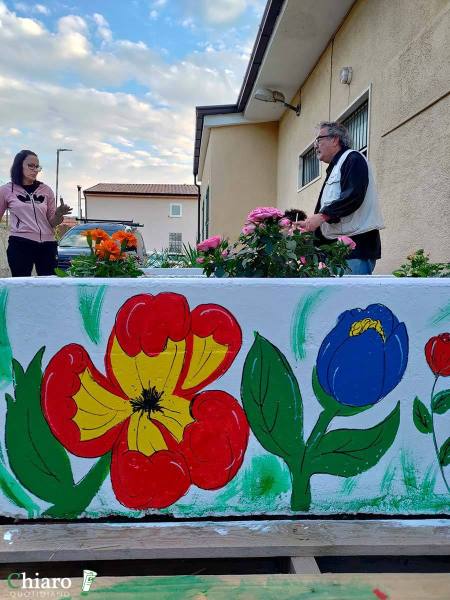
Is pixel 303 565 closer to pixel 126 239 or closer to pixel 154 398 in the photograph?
pixel 154 398

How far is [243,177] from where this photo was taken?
1213cm

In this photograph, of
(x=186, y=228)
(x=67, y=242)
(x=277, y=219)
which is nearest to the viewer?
(x=277, y=219)

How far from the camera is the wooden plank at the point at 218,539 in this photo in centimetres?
174

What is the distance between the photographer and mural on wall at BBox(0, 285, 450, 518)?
1.85 metres

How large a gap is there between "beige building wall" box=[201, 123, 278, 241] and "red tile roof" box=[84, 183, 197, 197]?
90.9 feet

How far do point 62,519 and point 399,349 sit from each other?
139 centimetres

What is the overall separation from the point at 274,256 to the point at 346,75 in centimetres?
493

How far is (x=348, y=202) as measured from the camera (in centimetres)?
304

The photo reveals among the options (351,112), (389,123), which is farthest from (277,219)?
(351,112)

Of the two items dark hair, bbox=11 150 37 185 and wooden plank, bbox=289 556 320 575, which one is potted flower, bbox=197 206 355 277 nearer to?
wooden plank, bbox=289 556 320 575

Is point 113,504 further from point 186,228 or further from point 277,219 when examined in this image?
point 186,228

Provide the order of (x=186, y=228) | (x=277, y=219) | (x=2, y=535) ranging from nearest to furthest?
(x=2, y=535) < (x=277, y=219) < (x=186, y=228)

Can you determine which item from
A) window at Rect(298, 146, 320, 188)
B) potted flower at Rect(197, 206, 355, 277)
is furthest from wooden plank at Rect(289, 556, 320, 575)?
window at Rect(298, 146, 320, 188)

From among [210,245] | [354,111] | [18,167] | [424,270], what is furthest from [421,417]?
[354,111]
